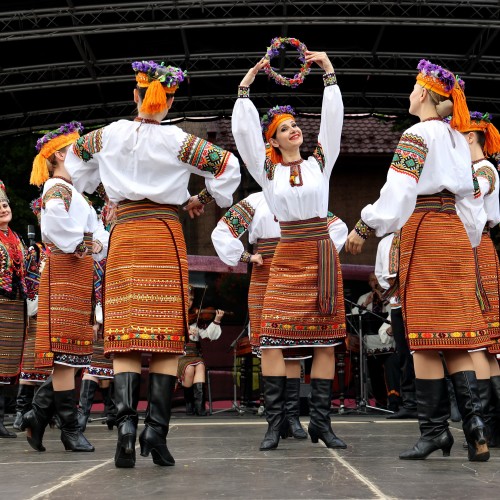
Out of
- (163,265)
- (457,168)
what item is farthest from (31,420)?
(457,168)

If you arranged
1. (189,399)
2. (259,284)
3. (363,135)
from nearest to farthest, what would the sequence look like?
1. (259,284)
2. (189,399)
3. (363,135)

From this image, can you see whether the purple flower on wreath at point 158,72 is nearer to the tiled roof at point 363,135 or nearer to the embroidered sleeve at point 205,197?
the embroidered sleeve at point 205,197

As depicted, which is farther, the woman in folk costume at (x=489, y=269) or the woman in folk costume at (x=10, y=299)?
the woman in folk costume at (x=10, y=299)

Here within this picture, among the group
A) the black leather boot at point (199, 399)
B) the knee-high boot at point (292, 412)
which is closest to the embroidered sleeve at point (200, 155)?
the knee-high boot at point (292, 412)

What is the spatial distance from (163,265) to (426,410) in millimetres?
1356

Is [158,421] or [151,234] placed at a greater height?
[151,234]

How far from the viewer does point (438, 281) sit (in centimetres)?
437

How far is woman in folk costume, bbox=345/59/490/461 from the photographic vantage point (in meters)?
4.29

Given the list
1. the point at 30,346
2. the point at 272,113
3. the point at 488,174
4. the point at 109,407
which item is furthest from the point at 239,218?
the point at 109,407

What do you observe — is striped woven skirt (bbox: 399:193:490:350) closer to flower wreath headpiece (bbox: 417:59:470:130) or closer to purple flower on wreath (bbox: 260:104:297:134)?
flower wreath headpiece (bbox: 417:59:470:130)

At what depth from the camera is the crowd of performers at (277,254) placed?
4.32 m

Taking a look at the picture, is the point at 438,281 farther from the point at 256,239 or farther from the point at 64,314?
the point at 256,239

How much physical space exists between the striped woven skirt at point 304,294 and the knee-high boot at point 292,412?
2.57 feet

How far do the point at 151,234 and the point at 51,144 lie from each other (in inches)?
61.3
